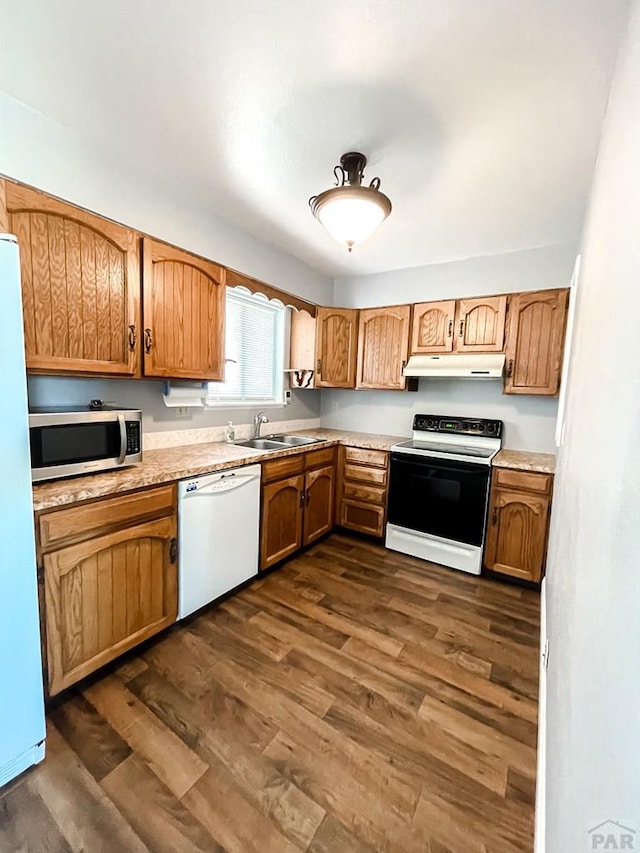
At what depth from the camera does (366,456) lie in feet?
10.6

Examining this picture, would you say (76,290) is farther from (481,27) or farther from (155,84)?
(481,27)

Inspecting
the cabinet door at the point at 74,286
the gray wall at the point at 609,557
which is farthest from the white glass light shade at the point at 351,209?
the cabinet door at the point at 74,286

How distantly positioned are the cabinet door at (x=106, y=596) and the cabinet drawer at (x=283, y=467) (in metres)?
0.77

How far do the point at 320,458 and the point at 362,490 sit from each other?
529 mm

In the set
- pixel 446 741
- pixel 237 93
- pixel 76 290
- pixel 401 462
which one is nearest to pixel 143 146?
pixel 237 93

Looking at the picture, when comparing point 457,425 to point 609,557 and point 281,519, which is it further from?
point 609,557

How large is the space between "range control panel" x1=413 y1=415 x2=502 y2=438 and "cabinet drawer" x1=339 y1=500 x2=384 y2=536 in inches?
35.4

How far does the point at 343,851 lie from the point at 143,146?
304 cm

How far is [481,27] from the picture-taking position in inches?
44.9

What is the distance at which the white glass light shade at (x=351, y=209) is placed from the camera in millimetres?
1637

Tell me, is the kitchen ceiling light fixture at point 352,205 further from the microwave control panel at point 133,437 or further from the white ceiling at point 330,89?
the microwave control panel at point 133,437

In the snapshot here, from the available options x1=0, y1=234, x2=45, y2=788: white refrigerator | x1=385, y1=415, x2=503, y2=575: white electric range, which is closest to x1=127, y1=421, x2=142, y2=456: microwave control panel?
x1=0, y1=234, x2=45, y2=788: white refrigerator

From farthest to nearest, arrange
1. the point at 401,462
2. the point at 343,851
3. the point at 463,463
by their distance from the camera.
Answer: the point at 401,462 → the point at 463,463 → the point at 343,851

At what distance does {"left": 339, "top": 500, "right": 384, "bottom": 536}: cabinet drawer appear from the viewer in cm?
320
